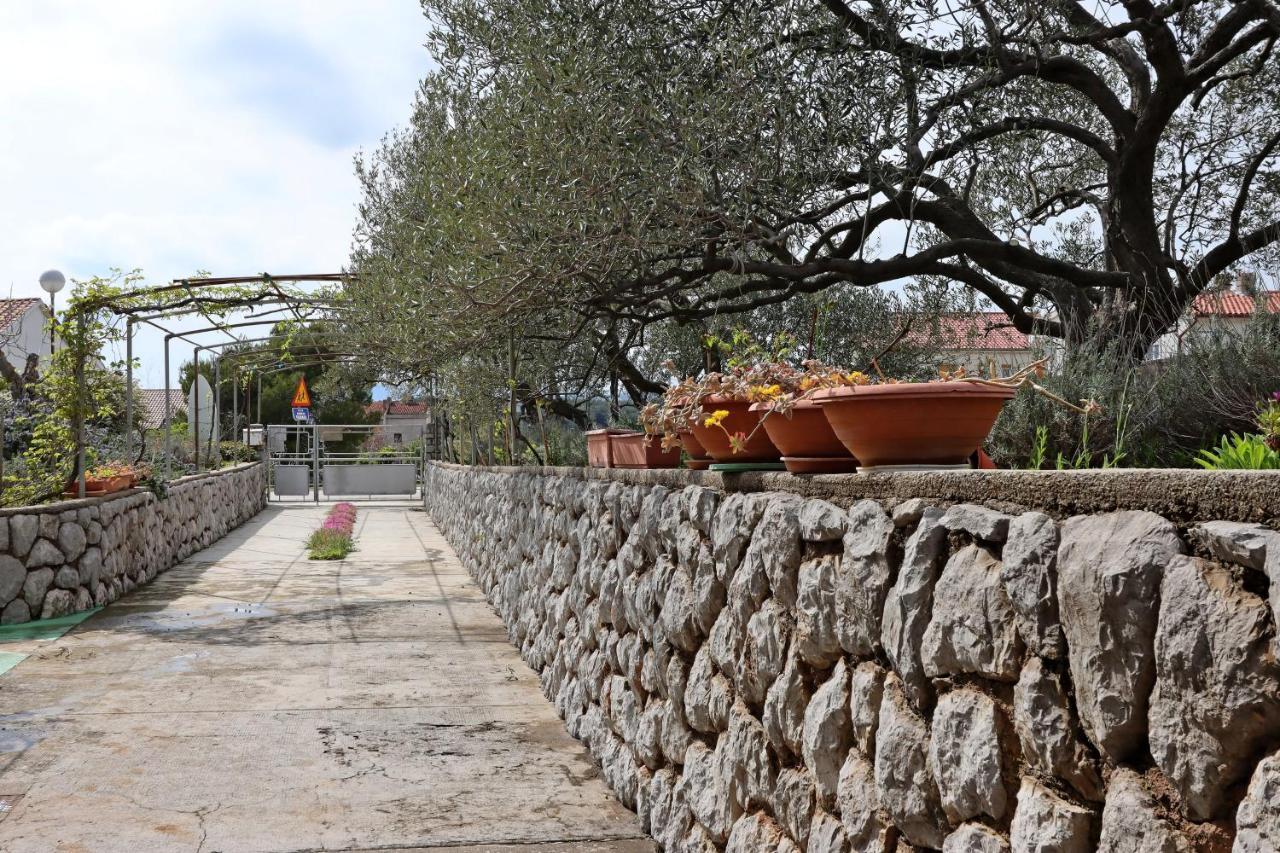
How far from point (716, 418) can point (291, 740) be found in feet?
9.08

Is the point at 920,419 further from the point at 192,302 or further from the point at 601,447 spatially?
the point at 192,302

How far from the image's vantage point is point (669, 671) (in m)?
3.56

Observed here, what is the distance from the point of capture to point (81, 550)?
863 centimetres

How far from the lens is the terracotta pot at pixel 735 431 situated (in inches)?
130

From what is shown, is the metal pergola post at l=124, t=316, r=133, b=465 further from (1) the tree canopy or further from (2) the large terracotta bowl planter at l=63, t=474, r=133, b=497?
(1) the tree canopy

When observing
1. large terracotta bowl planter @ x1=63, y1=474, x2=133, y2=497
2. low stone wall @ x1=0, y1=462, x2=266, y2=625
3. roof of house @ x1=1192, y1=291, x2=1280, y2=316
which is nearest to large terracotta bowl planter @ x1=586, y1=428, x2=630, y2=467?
roof of house @ x1=1192, y1=291, x2=1280, y2=316

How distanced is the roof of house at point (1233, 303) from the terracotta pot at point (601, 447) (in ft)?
9.18

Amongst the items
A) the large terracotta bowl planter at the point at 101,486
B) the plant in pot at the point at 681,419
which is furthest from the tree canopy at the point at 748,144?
the large terracotta bowl planter at the point at 101,486

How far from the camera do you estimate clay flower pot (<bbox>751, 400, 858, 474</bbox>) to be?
9.13ft

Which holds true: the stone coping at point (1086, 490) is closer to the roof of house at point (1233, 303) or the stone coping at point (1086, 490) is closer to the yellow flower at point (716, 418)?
the yellow flower at point (716, 418)

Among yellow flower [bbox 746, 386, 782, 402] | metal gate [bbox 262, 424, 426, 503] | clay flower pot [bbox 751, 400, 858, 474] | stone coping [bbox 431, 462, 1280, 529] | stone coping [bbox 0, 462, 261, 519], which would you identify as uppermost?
yellow flower [bbox 746, 386, 782, 402]

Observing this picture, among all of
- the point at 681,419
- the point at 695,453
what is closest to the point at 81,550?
the point at 695,453

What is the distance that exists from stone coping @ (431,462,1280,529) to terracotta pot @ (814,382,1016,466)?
111 millimetres

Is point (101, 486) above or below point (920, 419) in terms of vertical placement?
below
